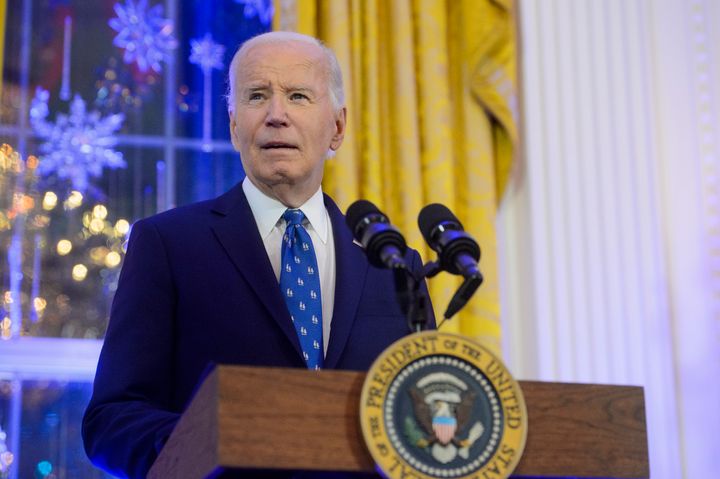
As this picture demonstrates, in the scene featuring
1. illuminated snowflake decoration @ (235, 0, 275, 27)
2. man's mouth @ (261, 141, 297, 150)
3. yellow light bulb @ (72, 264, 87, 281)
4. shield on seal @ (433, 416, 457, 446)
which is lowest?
shield on seal @ (433, 416, 457, 446)

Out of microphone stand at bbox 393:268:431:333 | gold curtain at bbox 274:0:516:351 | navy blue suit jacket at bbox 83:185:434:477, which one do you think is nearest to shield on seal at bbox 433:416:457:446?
microphone stand at bbox 393:268:431:333

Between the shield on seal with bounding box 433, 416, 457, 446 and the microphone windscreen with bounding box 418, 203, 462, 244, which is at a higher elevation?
the microphone windscreen with bounding box 418, 203, 462, 244

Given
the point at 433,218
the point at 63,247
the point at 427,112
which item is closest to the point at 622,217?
the point at 427,112

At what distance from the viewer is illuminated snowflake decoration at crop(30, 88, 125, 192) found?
3.47 meters

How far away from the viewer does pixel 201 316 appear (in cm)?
209

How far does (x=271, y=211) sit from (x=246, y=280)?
0.25m

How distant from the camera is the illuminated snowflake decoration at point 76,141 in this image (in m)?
3.47

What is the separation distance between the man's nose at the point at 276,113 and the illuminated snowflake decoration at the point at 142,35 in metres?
1.42

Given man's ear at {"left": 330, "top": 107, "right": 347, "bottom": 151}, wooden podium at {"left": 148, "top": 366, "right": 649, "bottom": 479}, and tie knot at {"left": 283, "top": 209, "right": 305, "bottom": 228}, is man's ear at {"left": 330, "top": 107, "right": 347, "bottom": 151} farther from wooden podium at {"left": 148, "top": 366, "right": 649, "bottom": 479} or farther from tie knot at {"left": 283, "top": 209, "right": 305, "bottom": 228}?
wooden podium at {"left": 148, "top": 366, "right": 649, "bottom": 479}

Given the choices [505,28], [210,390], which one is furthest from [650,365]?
[210,390]

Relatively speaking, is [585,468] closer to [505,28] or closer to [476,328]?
[476,328]

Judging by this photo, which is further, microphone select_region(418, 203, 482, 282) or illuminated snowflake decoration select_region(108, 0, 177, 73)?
illuminated snowflake decoration select_region(108, 0, 177, 73)

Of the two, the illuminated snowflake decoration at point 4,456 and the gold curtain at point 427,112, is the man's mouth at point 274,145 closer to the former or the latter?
the gold curtain at point 427,112

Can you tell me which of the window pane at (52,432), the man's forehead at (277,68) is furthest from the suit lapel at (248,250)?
the window pane at (52,432)
